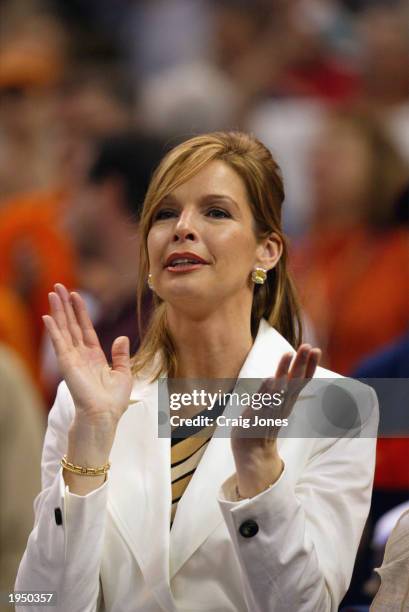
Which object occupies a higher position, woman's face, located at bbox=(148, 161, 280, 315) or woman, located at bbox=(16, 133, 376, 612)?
woman's face, located at bbox=(148, 161, 280, 315)

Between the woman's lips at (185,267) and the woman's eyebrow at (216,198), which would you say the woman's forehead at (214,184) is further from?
the woman's lips at (185,267)

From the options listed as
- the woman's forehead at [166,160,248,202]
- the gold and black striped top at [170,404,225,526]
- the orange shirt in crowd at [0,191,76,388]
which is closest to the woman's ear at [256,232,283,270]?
the woman's forehead at [166,160,248,202]

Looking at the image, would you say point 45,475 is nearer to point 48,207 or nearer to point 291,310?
point 291,310

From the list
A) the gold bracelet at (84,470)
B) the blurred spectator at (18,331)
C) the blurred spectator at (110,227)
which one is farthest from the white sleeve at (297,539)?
the blurred spectator at (18,331)

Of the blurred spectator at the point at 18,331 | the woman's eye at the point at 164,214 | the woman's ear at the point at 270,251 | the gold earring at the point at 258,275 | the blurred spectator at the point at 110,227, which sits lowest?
the blurred spectator at the point at 18,331

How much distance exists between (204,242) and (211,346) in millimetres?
245

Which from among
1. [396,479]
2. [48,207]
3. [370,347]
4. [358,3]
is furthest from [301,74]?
[396,479]

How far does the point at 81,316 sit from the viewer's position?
3.00 metres

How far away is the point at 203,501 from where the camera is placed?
9.64 feet

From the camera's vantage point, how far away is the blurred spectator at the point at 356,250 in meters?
5.07

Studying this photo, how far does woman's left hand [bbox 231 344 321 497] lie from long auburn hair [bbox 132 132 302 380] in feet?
1.53

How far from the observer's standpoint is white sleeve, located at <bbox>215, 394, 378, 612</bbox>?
2.77 metres

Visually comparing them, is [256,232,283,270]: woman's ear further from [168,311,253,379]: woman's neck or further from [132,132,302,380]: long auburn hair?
[168,311,253,379]: woman's neck

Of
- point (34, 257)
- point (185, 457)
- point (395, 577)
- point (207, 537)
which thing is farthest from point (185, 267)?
point (34, 257)
